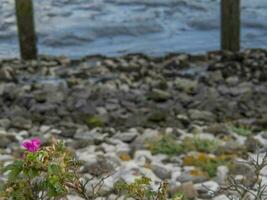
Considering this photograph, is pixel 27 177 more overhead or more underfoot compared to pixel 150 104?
more overhead

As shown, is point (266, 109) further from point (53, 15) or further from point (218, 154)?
point (53, 15)

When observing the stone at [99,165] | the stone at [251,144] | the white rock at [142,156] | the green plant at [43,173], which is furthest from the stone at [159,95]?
the green plant at [43,173]

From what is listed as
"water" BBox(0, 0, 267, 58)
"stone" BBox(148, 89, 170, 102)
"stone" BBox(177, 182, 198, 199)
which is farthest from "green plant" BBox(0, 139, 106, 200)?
"water" BBox(0, 0, 267, 58)

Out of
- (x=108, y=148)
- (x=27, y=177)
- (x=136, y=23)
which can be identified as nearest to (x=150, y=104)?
(x=108, y=148)

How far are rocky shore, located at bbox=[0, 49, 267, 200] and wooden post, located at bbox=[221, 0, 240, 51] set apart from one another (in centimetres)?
15

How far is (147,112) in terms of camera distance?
5.96 m

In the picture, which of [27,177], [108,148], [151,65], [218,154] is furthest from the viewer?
[151,65]

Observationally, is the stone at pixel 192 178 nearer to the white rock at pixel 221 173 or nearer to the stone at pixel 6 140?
the white rock at pixel 221 173

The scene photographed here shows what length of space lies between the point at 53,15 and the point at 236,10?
486 cm

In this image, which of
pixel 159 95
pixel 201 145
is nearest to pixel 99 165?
pixel 201 145

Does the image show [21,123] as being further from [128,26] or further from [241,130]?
[128,26]

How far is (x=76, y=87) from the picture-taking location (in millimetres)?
7145

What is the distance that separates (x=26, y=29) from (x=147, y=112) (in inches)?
119

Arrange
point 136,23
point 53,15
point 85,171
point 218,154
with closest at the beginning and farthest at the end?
1. point 85,171
2. point 218,154
3. point 136,23
4. point 53,15
